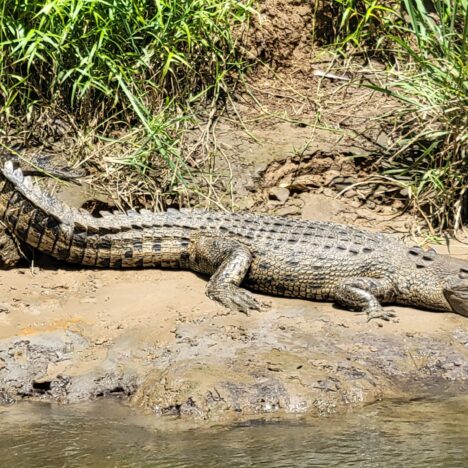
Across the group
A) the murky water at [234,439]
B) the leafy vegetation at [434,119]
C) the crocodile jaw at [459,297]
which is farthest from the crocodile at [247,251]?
the murky water at [234,439]

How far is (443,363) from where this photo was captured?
5.65 meters

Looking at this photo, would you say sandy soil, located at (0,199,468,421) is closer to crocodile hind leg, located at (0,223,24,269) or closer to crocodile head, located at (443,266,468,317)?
crocodile head, located at (443,266,468,317)

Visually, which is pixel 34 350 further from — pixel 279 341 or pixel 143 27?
pixel 143 27

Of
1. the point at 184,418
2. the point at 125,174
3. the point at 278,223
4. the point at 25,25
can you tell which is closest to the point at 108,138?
the point at 125,174

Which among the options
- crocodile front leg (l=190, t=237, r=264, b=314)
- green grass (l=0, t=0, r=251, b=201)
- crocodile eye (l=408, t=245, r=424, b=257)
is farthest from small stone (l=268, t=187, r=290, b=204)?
crocodile eye (l=408, t=245, r=424, b=257)

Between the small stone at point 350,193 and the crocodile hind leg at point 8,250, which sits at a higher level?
the small stone at point 350,193

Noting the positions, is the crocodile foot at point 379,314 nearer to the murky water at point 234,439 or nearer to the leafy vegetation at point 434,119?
the murky water at point 234,439

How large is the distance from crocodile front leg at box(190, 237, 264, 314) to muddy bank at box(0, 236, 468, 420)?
11cm

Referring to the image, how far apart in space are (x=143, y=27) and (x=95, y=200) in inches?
56.2

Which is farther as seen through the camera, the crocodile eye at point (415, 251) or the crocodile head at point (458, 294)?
the crocodile eye at point (415, 251)

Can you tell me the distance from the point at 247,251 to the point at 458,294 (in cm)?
138

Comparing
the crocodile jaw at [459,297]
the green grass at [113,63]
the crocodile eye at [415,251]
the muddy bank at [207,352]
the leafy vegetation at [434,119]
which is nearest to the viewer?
the muddy bank at [207,352]

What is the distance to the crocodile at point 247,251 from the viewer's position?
658 cm

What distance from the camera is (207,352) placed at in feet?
18.3
